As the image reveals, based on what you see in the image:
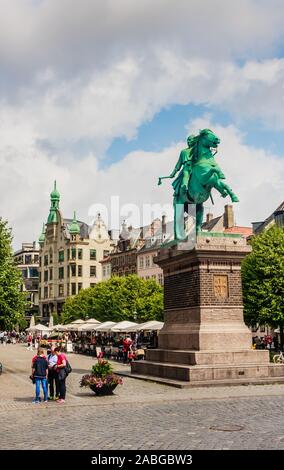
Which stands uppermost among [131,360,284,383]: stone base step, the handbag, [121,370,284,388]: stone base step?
the handbag

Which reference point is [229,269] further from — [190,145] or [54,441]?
[54,441]

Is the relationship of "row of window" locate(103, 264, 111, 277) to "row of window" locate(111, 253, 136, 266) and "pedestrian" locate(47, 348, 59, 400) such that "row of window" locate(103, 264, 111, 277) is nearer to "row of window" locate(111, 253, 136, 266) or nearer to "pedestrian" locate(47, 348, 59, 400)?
"row of window" locate(111, 253, 136, 266)

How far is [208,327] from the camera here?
819 inches

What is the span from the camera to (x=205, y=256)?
849 inches

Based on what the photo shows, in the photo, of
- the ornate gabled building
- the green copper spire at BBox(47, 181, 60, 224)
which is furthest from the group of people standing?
the green copper spire at BBox(47, 181, 60, 224)

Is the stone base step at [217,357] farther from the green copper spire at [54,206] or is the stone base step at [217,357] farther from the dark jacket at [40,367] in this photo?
the green copper spire at [54,206]

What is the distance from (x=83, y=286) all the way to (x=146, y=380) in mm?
86740

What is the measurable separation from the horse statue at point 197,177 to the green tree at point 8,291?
9.60 m

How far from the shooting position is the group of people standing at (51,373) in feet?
53.6

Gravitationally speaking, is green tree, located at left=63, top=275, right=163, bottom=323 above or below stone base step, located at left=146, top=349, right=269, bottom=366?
above

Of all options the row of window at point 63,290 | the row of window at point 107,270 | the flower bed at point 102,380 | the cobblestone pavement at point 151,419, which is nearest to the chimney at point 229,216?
the row of window at point 107,270

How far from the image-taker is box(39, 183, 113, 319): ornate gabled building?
108 metres

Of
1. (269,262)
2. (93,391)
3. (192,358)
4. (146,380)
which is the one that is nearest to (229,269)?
(192,358)

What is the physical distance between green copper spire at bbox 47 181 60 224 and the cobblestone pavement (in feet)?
323
